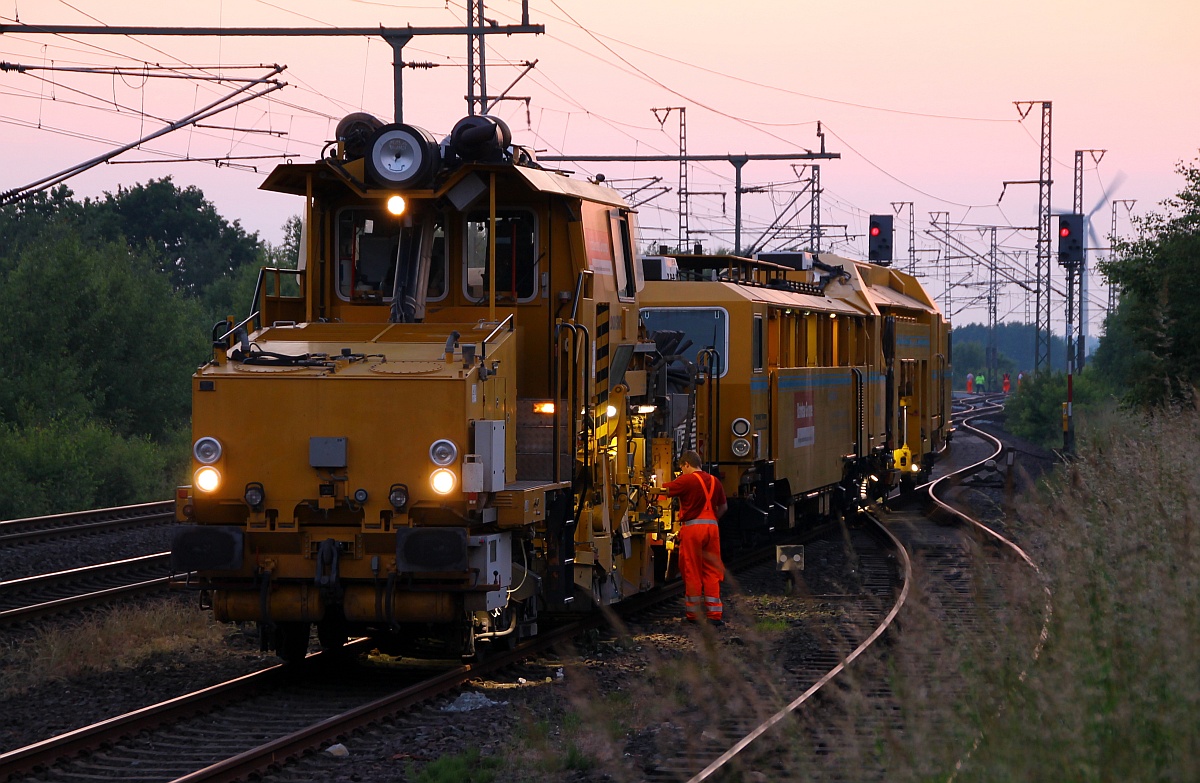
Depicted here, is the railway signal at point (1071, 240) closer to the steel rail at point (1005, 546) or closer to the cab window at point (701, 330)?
the steel rail at point (1005, 546)

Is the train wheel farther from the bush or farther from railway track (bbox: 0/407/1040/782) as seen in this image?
the bush

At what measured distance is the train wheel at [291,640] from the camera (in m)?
10.3

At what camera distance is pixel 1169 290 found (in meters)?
27.3

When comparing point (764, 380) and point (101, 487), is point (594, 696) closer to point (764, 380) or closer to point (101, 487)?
point (764, 380)

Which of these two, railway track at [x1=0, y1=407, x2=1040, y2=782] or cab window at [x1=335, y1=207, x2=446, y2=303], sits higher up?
cab window at [x1=335, y1=207, x2=446, y2=303]

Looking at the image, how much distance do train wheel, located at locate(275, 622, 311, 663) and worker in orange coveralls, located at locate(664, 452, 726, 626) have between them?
3.88 metres

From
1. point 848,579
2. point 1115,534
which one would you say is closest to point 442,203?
point 1115,534

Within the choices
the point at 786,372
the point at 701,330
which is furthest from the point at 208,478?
the point at 786,372

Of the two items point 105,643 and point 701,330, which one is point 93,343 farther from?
point 105,643

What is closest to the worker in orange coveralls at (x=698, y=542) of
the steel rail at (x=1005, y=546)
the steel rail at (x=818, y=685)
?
the steel rail at (x=818, y=685)

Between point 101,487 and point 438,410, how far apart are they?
22881 mm

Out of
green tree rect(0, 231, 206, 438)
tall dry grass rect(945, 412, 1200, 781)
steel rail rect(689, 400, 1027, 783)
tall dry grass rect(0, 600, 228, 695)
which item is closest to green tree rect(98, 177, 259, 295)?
green tree rect(0, 231, 206, 438)

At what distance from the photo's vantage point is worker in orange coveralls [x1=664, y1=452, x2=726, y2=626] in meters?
13.1

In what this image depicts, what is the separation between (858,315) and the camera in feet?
72.4
